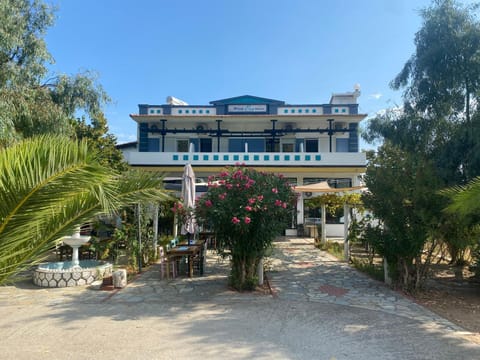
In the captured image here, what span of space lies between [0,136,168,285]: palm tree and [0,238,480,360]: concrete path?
178cm

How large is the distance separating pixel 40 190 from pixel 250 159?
17.4 metres

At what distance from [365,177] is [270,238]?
2.50 m

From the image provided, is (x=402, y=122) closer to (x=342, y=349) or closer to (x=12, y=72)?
(x=342, y=349)

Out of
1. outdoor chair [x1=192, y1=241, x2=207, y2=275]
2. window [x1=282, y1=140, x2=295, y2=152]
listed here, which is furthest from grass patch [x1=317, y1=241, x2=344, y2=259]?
window [x1=282, y1=140, x2=295, y2=152]

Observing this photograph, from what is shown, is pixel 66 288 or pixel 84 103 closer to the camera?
pixel 66 288

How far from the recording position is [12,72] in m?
8.67

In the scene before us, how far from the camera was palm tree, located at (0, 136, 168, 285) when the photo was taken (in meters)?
2.12

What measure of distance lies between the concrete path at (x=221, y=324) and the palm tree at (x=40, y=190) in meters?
1.78

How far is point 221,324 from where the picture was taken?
4660 millimetres

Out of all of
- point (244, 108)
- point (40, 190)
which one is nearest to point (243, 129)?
point (244, 108)

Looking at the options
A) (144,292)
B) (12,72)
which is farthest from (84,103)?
(144,292)

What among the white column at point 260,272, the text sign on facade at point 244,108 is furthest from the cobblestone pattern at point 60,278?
the text sign on facade at point 244,108

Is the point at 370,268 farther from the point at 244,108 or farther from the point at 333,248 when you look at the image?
the point at 244,108

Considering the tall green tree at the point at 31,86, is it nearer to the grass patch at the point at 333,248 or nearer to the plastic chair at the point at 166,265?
the plastic chair at the point at 166,265
